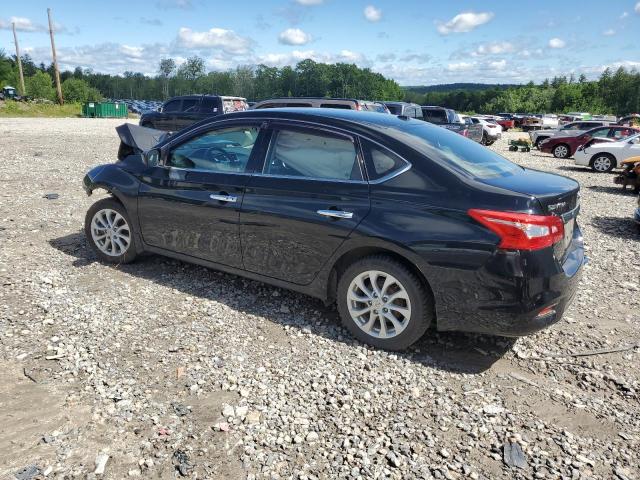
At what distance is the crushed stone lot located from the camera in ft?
8.68

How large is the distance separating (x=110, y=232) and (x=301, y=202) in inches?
97.0

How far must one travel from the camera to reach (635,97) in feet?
248

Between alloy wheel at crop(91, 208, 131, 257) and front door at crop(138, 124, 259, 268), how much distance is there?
13.0 inches

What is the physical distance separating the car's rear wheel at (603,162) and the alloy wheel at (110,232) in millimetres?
16268

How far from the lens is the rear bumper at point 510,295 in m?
3.18

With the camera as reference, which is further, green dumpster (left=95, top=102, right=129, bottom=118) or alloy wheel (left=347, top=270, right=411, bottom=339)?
green dumpster (left=95, top=102, right=129, bottom=118)

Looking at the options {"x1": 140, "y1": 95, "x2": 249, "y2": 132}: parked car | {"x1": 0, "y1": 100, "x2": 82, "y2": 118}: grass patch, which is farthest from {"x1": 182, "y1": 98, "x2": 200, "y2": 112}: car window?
{"x1": 0, "y1": 100, "x2": 82, "y2": 118}: grass patch

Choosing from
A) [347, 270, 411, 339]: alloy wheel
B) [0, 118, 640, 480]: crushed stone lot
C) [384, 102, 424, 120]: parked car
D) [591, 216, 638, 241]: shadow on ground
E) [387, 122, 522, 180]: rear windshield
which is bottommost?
[591, 216, 638, 241]: shadow on ground

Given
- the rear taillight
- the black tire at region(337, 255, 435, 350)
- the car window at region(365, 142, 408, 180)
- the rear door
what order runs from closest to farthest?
1. the rear taillight
2. the black tire at region(337, 255, 435, 350)
3. the car window at region(365, 142, 408, 180)
4. the rear door

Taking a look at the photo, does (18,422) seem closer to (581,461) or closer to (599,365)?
(581,461)

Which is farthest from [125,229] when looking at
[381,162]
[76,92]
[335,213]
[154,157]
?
[76,92]

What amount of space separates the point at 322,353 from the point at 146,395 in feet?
4.13

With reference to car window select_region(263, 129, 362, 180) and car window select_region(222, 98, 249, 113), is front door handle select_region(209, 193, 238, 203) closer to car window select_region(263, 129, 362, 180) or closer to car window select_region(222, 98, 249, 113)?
car window select_region(263, 129, 362, 180)

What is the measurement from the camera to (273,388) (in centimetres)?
326
